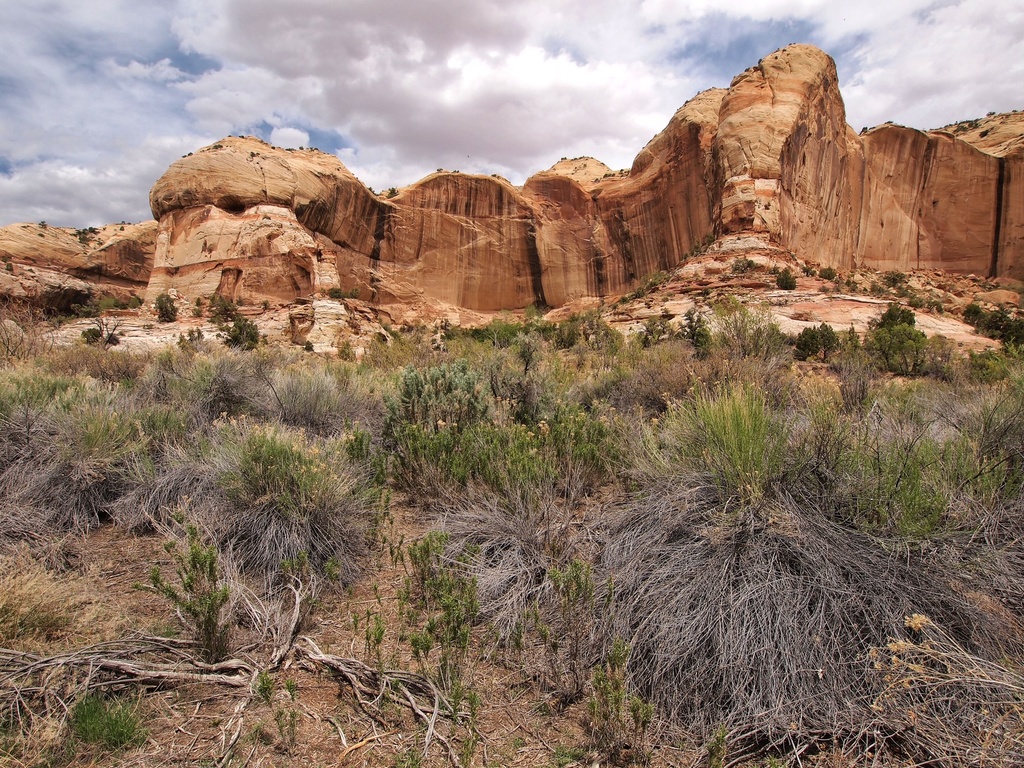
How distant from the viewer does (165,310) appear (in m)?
22.7

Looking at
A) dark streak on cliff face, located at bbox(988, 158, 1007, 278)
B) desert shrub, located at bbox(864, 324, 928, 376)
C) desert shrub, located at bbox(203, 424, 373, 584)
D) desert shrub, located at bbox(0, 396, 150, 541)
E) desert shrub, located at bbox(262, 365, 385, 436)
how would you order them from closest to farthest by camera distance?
desert shrub, located at bbox(203, 424, 373, 584) → desert shrub, located at bbox(0, 396, 150, 541) → desert shrub, located at bbox(262, 365, 385, 436) → desert shrub, located at bbox(864, 324, 928, 376) → dark streak on cliff face, located at bbox(988, 158, 1007, 278)

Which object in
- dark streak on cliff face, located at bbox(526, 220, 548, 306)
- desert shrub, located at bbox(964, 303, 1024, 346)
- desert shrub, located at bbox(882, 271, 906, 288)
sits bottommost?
desert shrub, located at bbox(964, 303, 1024, 346)

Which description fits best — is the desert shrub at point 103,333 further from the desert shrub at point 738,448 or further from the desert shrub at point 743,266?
the desert shrub at point 743,266

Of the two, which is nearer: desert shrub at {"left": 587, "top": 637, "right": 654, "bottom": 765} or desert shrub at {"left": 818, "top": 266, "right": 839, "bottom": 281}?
desert shrub at {"left": 587, "top": 637, "right": 654, "bottom": 765}

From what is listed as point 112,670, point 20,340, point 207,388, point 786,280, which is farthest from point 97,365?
point 786,280

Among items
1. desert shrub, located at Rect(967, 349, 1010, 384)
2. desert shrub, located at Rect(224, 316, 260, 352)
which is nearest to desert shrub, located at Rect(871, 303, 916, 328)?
desert shrub, located at Rect(967, 349, 1010, 384)

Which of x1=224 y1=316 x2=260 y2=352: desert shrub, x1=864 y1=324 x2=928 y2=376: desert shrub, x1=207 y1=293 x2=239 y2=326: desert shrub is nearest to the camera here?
x1=864 y1=324 x2=928 y2=376: desert shrub

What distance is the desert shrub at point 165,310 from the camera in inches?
891

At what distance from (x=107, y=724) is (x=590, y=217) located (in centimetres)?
3945

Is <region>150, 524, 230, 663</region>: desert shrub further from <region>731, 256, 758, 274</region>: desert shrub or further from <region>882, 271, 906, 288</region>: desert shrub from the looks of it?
<region>882, 271, 906, 288</region>: desert shrub

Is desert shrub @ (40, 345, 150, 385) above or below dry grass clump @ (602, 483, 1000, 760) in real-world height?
above

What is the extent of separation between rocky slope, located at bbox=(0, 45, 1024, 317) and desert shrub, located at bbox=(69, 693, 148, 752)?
2629cm

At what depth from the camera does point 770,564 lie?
2383mm

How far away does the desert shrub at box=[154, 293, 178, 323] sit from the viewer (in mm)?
22625
